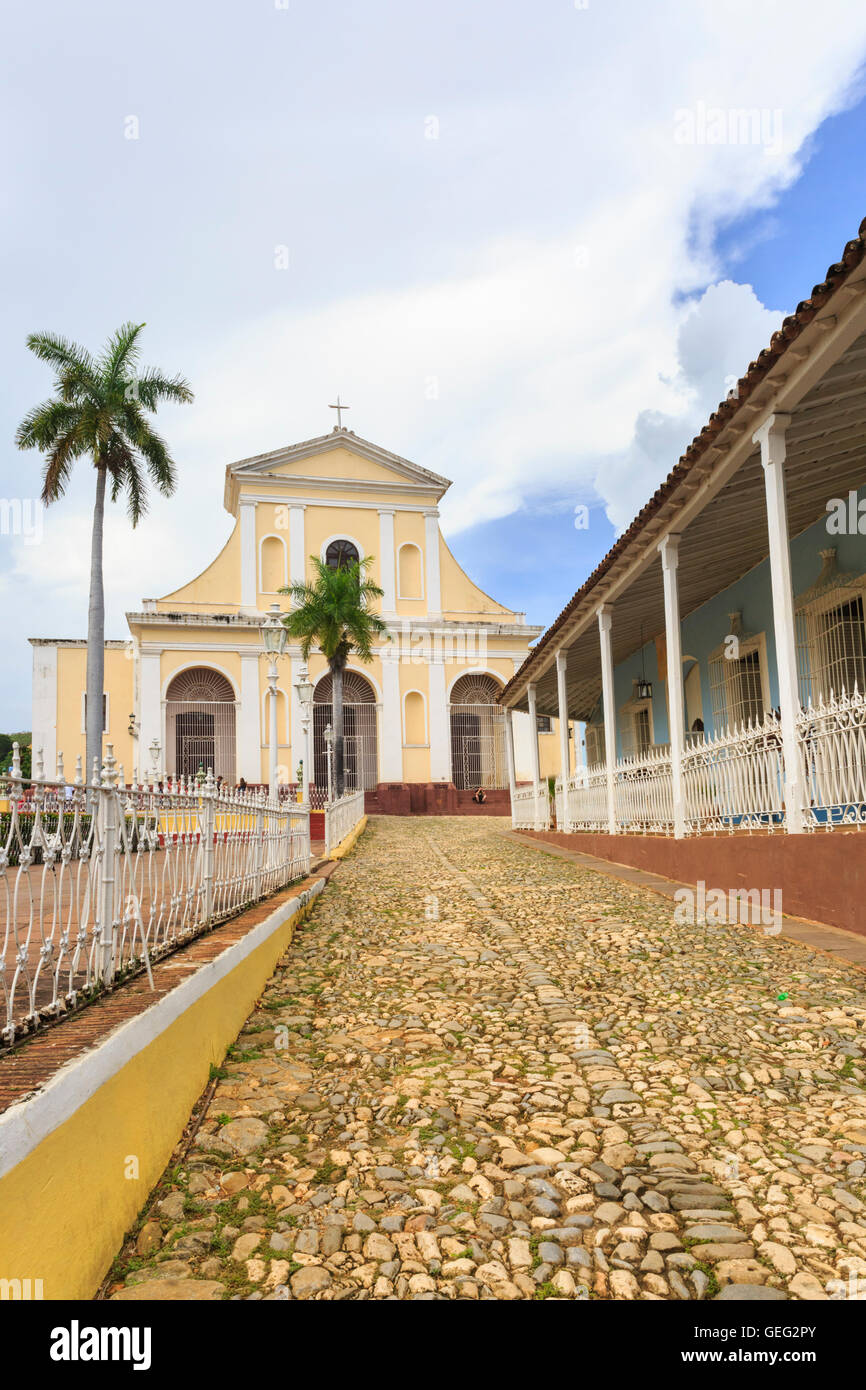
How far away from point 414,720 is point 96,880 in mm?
27016

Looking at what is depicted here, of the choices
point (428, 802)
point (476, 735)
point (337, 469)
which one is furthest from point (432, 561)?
point (428, 802)

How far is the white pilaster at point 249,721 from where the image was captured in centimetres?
2769

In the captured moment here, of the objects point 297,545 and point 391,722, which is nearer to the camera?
point 391,722

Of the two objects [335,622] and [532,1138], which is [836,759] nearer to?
[532,1138]

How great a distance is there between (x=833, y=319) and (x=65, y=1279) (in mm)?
5362

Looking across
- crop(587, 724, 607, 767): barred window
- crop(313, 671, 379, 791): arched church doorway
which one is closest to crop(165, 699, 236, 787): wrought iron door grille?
crop(313, 671, 379, 791): arched church doorway

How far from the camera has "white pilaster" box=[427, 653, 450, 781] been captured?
96.8 feet

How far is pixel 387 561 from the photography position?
30844 mm

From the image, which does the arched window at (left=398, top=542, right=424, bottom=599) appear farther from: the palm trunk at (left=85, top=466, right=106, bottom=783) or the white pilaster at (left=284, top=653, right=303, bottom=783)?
the palm trunk at (left=85, top=466, right=106, bottom=783)

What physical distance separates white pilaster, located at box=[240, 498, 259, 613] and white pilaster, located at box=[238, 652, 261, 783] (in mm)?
1879

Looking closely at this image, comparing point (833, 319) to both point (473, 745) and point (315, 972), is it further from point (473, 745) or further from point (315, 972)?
point (473, 745)

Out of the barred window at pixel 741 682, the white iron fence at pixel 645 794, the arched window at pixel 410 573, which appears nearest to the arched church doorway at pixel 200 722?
the arched window at pixel 410 573

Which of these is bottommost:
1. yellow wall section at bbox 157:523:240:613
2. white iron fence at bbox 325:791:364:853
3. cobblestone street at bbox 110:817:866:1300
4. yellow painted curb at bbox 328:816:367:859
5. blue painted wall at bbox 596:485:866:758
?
cobblestone street at bbox 110:817:866:1300

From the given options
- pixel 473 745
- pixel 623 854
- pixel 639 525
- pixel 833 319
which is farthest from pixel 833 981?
pixel 473 745
